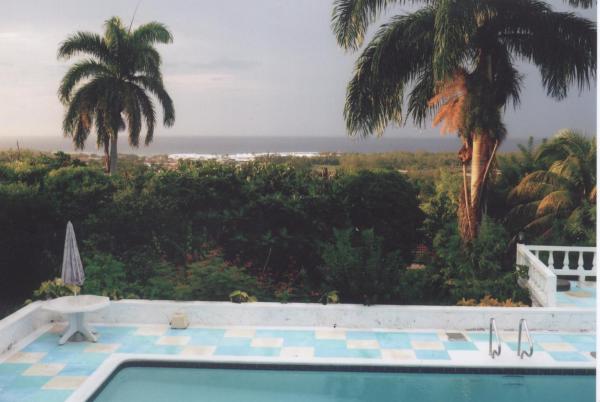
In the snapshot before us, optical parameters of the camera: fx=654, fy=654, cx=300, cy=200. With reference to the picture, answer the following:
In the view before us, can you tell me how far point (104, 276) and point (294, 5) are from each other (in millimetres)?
10409

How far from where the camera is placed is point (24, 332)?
910cm

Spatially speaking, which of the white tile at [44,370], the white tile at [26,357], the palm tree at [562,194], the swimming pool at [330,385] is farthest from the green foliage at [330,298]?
Result: the palm tree at [562,194]

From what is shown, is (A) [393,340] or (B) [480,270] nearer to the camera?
(A) [393,340]

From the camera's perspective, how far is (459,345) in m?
8.94

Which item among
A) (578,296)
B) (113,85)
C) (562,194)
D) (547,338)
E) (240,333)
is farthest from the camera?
(113,85)

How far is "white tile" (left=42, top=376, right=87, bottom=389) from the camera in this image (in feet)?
24.4

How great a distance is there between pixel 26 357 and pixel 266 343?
311cm

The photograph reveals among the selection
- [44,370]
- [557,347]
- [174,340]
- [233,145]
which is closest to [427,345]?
[557,347]

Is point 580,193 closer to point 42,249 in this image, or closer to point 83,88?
point 42,249

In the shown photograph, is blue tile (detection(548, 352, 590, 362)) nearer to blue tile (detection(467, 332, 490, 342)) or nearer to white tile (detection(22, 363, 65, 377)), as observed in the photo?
blue tile (detection(467, 332, 490, 342))

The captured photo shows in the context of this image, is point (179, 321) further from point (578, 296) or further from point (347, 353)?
point (578, 296)

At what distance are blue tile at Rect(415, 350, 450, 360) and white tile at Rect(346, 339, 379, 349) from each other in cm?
60

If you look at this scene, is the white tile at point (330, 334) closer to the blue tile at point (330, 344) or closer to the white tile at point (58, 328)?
the blue tile at point (330, 344)

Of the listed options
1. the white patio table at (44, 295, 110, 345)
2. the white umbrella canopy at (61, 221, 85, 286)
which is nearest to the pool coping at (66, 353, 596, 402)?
the white patio table at (44, 295, 110, 345)
